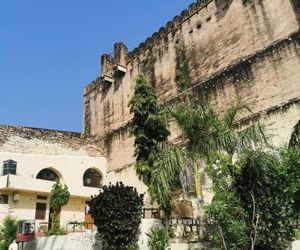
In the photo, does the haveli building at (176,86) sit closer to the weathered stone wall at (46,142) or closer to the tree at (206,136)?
the weathered stone wall at (46,142)

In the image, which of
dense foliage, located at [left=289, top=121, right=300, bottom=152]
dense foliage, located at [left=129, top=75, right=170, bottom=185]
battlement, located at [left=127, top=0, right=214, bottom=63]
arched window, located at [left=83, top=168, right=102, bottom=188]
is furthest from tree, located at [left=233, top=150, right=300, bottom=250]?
arched window, located at [left=83, top=168, right=102, bottom=188]

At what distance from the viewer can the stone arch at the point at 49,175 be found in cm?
2378

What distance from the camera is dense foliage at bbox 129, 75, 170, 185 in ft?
44.7

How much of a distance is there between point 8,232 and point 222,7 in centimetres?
1520

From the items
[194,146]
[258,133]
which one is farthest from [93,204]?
[258,133]

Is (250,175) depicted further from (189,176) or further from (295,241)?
(189,176)

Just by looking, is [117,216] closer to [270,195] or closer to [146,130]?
[146,130]

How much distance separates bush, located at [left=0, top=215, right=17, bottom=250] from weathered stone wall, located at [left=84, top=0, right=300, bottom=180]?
24.2ft

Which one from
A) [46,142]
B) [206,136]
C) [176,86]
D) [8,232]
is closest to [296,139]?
[206,136]

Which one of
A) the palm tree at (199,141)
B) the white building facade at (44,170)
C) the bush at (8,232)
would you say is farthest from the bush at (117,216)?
the white building facade at (44,170)

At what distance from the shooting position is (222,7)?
67.0 feet

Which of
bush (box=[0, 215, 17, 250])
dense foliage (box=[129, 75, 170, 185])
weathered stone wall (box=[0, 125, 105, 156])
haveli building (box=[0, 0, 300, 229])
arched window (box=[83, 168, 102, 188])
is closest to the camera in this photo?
dense foliage (box=[129, 75, 170, 185])

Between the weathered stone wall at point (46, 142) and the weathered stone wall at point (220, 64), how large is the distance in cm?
115

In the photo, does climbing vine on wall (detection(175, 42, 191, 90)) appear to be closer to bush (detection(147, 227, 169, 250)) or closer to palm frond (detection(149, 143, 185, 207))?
palm frond (detection(149, 143, 185, 207))
